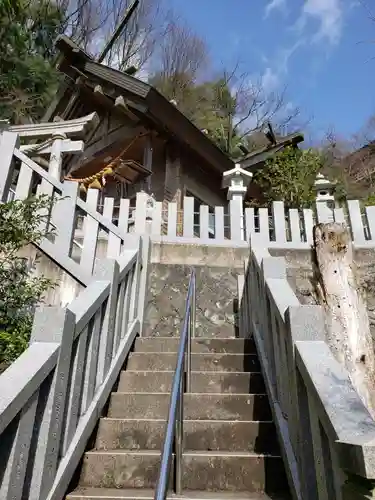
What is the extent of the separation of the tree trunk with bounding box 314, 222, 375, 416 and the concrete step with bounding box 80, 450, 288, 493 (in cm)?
113

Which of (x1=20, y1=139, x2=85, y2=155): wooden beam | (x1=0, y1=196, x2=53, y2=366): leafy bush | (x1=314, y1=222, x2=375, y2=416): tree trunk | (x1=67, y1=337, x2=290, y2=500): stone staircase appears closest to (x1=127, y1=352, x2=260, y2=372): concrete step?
(x1=67, y1=337, x2=290, y2=500): stone staircase

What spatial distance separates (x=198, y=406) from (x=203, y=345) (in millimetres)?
1067

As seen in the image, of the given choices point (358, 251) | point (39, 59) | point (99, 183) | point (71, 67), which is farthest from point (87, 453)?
point (39, 59)

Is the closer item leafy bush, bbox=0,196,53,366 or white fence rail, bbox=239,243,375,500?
white fence rail, bbox=239,243,375,500

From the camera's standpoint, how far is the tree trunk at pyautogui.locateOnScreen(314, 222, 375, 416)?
336 cm

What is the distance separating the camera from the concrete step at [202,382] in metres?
3.51

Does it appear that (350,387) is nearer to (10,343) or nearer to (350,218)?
(10,343)

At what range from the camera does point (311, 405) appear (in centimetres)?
208

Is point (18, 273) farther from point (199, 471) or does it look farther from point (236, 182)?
point (236, 182)

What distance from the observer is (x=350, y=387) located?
190 centimetres

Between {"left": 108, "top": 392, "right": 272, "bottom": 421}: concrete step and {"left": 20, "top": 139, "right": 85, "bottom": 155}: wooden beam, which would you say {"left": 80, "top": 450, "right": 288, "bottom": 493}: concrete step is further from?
{"left": 20, "top": 139, "right": 85, "bottom": 155}: wooden beam

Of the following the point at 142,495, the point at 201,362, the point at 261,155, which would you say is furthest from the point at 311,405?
the point at 261,155

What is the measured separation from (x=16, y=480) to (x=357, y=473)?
4.86ft

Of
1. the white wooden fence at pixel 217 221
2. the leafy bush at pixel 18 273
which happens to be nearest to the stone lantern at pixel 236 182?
the white wooden fence at pixel 217 221
